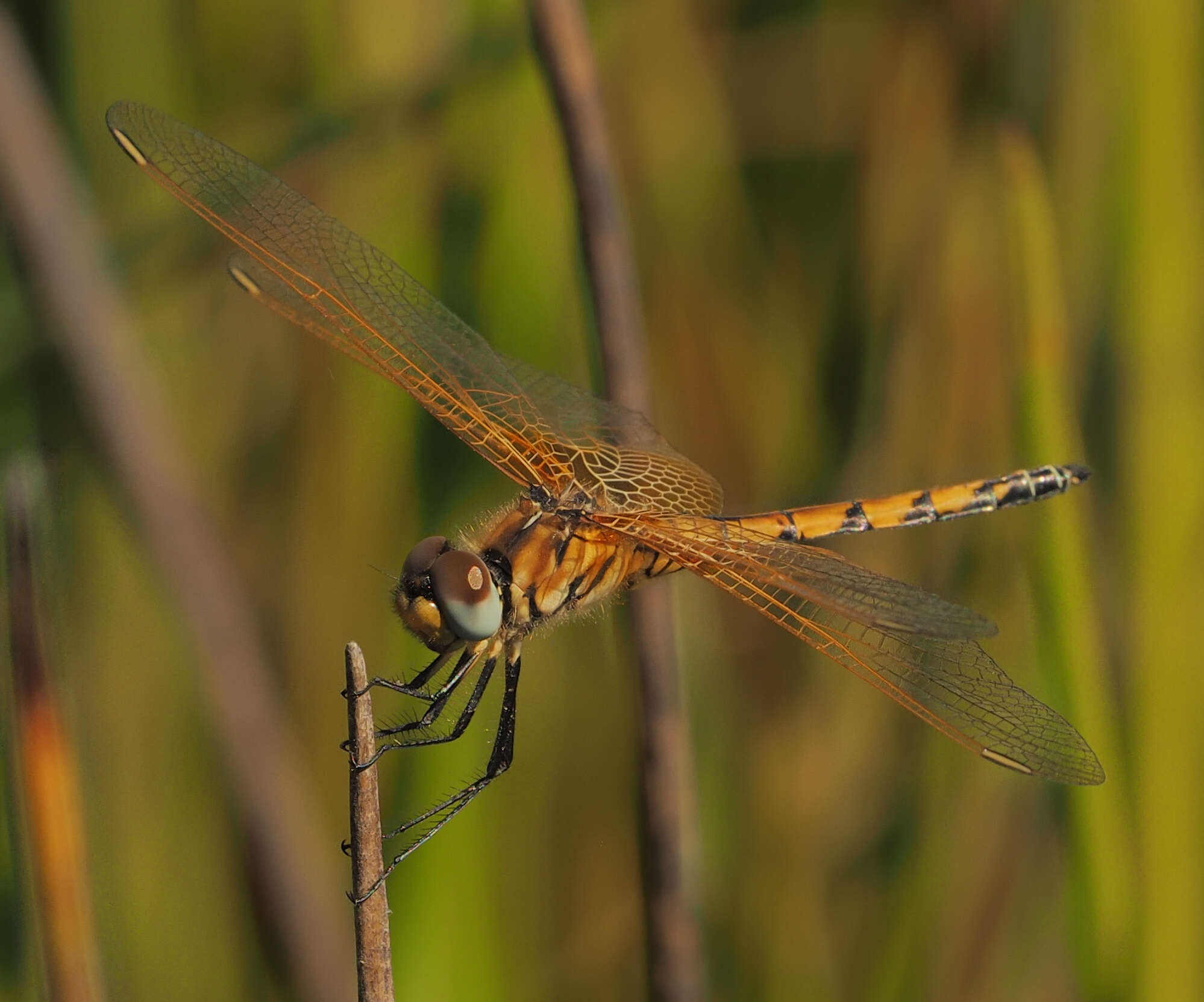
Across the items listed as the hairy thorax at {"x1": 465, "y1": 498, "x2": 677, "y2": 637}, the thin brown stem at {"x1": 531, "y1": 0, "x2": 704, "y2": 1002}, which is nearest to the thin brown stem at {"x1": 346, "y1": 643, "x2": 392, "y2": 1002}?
the thin brown stem at {"x1": 531, "y1": 0, "x2": 704, "y2": 1002}

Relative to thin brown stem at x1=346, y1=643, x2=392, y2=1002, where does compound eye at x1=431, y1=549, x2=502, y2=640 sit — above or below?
above

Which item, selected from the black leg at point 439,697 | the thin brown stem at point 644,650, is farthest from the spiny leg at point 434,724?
the thin brown stem at point 644,650

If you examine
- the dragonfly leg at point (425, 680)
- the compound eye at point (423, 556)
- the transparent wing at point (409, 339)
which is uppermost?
the transparent wing at point (409, 339)

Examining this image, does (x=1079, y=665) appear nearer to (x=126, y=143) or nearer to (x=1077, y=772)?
(x=1077, y=772)

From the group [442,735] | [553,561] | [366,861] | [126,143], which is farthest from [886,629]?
[126,143]

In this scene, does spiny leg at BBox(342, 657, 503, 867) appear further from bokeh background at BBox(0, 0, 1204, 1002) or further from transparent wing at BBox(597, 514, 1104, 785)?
transparent wing at BBox(597, 514, 1104, 785)

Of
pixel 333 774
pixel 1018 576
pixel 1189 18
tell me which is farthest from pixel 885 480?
pixel 333 774

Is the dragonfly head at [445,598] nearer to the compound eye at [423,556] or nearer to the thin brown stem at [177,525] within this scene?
the compound eye at [423,556]
